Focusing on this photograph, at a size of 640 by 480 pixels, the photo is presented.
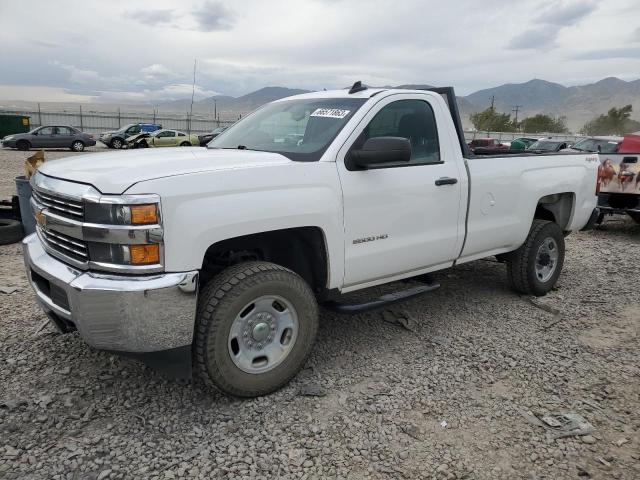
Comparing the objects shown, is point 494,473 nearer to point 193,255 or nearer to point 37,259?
point 193,255

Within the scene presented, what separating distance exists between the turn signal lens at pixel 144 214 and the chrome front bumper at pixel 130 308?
0.29 meters

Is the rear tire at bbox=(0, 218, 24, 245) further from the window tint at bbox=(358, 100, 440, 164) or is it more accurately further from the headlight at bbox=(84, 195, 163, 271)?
the window tint at bbox=(358, 100, 440, 164)

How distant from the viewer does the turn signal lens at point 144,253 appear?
259cm

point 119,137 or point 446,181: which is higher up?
point 446,181

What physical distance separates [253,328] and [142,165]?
1.14 meters

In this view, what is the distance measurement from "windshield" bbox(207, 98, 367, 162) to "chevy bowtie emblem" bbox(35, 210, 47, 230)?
1431 mm

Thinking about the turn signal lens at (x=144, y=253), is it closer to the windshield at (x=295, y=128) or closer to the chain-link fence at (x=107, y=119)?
the windshield at (x=295, y=128)

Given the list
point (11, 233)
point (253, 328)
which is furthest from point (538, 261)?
point (11, 233)

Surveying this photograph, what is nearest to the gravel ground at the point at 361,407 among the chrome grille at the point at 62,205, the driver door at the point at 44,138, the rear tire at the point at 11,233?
the chrome grille at the point at 62,205

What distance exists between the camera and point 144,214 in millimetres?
2570

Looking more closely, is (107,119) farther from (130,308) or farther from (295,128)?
(130,308)

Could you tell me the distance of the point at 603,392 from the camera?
3387mm

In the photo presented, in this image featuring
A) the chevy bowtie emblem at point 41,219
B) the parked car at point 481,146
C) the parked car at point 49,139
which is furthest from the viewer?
the parked car at point 49,139

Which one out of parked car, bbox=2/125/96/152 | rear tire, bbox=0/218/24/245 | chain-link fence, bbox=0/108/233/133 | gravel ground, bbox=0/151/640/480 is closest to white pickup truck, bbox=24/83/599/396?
gravel ground, bbox=0/151/640/480
